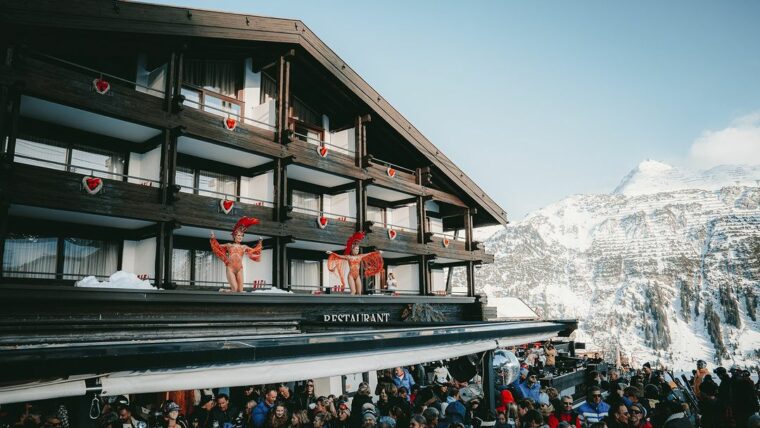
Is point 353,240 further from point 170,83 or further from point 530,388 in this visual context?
point 530,388

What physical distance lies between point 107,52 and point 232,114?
4.79 metres

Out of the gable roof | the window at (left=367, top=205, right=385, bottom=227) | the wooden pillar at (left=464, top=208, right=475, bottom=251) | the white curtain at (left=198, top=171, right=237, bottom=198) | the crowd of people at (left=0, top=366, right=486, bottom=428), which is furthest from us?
the wooden pillar at (left=464, top=208, right=475, bottom=251)

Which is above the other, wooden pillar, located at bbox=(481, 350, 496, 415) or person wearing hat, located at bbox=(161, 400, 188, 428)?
wooden pillar, located at bbox=(481, 350, 496, 415)

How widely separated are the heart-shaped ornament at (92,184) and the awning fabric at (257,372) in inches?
531

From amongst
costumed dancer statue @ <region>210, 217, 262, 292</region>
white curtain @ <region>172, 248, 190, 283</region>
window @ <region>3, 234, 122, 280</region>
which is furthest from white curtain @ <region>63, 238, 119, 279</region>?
costumed dancer statue @ <region>210, 217, 262, 292</region>

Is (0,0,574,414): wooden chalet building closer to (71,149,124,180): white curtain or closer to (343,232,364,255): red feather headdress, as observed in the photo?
(71,149,124,180): white curtain

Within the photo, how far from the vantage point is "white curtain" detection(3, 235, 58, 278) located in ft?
56.7

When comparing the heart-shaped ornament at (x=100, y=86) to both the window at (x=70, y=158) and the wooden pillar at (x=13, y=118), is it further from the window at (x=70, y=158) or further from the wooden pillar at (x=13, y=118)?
the window at (x=70, y=158)

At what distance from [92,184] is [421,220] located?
1701cm

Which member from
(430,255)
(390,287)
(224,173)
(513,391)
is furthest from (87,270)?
(430,255)

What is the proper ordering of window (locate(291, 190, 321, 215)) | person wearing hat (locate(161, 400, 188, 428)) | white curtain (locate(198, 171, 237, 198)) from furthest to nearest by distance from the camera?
window (locate(291, 190, 321, 215)) < white curtain (locate(198, 171, 237, 198)) < person wearing hat (locate(161, 400, 188, 428))

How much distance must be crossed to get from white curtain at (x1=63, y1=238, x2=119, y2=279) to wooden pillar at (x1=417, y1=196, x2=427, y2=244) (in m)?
14.9

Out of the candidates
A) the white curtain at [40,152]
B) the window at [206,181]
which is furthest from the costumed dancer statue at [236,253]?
the white curtain at [40,152]

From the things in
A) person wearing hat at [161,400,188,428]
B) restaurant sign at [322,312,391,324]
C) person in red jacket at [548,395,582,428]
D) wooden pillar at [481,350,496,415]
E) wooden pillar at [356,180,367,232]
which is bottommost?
person in red jacket at [548,395,582,428]
